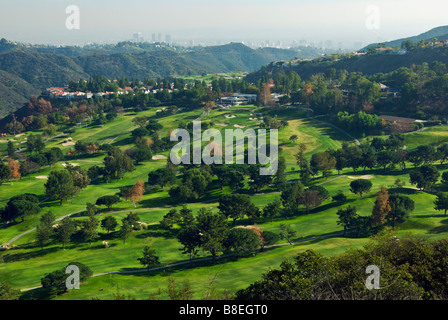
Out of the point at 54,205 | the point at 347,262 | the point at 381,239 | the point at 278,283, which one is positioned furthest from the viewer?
the point at 54,205

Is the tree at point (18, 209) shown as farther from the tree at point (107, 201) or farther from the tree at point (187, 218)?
the tree at point (187, 218)

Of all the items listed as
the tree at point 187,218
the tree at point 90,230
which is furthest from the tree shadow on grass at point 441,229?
the tree at point 90,230

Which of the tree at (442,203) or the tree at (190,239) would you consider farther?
the tree at (442,203)

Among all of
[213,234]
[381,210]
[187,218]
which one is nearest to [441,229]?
[381,210]

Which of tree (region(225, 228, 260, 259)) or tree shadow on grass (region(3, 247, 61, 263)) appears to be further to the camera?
tree shadow on grass (region(3, 247, 61, 263))

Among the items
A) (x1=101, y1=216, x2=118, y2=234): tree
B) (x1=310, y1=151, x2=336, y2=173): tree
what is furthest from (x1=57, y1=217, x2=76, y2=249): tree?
(x1=310, y1=151, x2=336, y2=173): tree

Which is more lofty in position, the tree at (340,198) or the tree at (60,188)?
the tree at (60,188)

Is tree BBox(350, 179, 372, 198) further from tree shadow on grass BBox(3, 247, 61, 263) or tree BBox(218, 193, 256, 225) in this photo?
tree shadow on grass BBox(3, 247, 61, 263)
